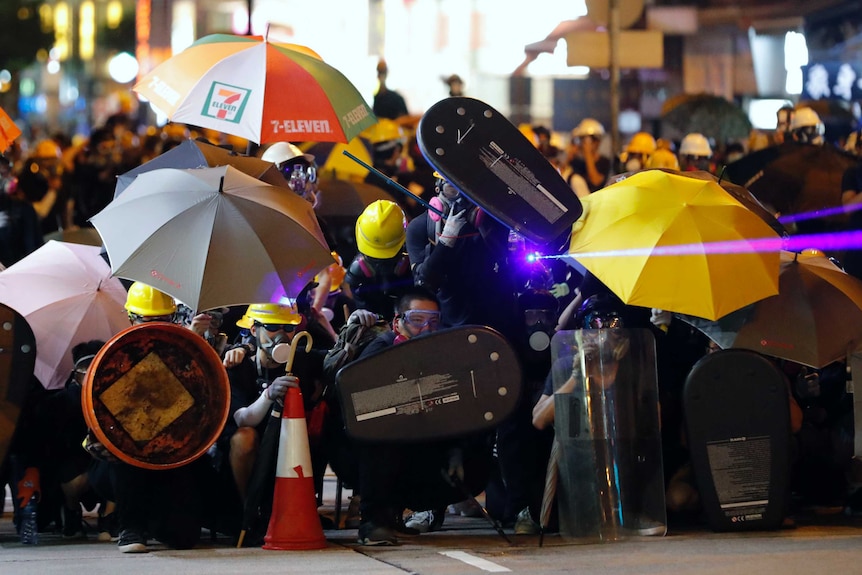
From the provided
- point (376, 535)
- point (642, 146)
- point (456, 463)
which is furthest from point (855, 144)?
point (376, 535)

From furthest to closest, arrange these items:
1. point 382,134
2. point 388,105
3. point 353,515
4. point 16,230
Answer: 1. point 388,105
2. point 382,134
3. point 16,230
4. point 353,515

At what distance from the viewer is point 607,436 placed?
28.0 feet

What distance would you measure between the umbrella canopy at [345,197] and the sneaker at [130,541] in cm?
446

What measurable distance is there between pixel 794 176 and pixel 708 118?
7.60 meters

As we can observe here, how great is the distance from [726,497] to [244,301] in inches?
109

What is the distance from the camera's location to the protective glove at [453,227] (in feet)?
29.2

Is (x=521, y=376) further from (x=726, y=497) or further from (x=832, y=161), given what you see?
(x=832, y=161)

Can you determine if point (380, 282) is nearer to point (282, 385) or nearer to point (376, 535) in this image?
point (282, 385)

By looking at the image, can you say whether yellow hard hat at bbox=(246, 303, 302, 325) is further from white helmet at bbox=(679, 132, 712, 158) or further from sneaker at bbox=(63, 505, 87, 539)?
white helmet at bbox=(679, 132, 712, 158)

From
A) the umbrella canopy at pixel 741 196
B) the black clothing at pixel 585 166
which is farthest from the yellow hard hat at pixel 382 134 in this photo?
the umbrella canopy at pixel 741 196

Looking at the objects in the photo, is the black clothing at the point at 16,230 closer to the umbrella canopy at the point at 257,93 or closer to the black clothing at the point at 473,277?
the umbrella canopy at the point at 257,93

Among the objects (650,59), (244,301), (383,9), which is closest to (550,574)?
(244,301)

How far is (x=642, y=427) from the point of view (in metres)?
8.59

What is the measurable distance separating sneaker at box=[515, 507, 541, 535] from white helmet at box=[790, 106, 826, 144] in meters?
6.52
